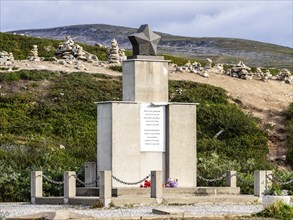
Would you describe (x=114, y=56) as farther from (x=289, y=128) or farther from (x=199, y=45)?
(x=199, y=45)

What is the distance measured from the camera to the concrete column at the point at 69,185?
32.2 m

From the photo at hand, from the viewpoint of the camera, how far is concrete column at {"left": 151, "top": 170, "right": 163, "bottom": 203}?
30.9 meters

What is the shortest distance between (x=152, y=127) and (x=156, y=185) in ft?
10.9

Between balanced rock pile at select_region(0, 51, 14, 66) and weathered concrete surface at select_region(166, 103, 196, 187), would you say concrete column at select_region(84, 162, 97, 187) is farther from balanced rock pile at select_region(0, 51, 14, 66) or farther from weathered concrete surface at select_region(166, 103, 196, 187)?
balanced rock pile at select_region(0, 51, 14, 66)

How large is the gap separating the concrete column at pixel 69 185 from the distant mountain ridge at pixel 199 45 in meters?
76.4

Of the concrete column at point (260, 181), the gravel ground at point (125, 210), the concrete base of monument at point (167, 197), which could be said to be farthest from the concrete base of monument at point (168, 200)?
the gravel ground at point (125, 210)

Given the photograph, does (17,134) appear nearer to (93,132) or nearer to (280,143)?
(93,132)

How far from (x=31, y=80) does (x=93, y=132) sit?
864 centimetres

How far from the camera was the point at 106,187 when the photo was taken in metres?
30.4

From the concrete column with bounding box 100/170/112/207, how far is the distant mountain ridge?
77897mm

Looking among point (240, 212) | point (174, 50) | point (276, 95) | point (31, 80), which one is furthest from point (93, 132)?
point (174, 50)

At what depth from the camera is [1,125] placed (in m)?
51.9

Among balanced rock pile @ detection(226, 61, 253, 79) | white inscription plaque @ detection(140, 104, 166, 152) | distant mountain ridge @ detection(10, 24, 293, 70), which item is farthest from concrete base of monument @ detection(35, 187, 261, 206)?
distant mountain ridge @ detection(10, 24, 293, 70)

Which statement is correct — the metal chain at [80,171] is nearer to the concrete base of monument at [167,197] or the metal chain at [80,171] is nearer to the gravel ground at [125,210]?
the concrete base of monument at [167,197]
